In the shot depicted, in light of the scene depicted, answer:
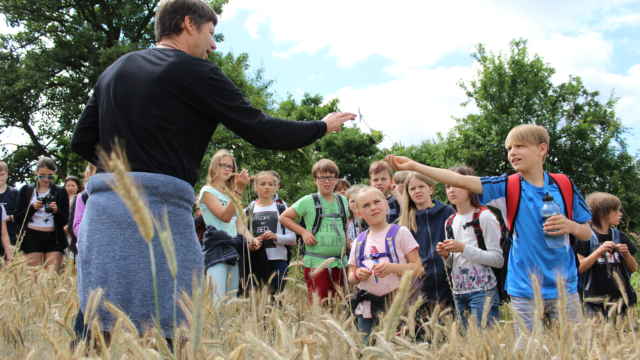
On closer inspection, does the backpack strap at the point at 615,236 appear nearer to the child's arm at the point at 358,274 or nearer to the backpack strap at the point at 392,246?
the backpack strap at the point at 392,246

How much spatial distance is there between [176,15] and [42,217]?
21.2 feet

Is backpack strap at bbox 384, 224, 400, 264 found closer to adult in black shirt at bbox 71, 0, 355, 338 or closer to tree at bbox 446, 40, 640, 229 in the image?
adult in black shirt at bbox 71, 0, 355, 338

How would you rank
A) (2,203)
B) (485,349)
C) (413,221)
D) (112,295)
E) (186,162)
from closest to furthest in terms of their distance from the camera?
(485,349)
(112,295)
(186,162)
(413,221)
(2,203)

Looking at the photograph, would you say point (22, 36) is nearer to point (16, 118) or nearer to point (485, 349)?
point (16, 118)

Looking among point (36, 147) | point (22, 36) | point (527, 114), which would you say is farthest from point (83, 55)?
point (527, 114)

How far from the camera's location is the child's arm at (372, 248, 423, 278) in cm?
362

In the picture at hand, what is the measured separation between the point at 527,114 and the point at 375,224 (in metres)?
30.8

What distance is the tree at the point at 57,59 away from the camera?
25797 mm

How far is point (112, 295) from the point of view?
75.8 inches

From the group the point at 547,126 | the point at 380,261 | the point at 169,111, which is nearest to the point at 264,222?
the point at 380,261

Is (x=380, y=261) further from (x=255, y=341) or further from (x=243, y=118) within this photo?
(x=255, y=341)

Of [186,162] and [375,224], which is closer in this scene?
[186,162]

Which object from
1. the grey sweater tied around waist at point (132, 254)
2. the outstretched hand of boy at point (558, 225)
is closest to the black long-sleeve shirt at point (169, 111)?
the grey sweater tied around waist at point (132, 254)

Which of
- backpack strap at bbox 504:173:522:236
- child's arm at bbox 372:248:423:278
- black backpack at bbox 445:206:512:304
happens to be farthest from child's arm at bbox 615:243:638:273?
child's arm at bbox 372:248:423:278
